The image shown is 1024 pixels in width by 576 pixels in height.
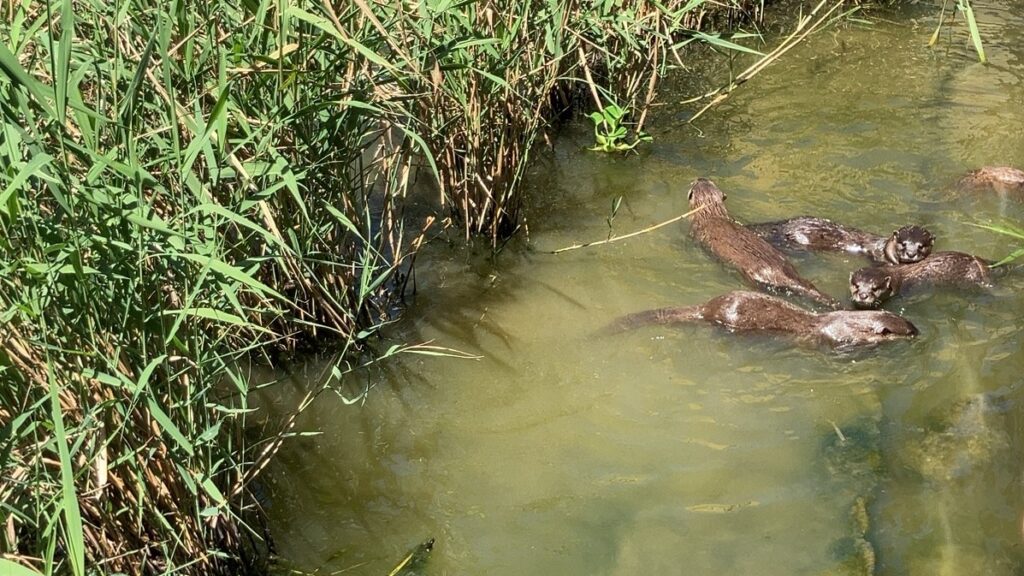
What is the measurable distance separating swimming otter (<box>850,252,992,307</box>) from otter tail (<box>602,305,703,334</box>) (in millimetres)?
851

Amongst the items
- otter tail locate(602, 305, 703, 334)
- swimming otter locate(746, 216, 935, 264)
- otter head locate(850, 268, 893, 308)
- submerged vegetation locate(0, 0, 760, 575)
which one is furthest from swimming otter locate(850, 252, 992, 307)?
submerged vegetation locate(0, 0, 760, 575)

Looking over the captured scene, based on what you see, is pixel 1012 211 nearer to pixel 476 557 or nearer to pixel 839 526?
pixel 839 526

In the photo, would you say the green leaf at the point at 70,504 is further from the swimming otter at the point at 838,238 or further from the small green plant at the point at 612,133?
the small green plant at the point at 612,133

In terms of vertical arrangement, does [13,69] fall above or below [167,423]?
above

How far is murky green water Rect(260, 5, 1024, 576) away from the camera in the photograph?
153 inches

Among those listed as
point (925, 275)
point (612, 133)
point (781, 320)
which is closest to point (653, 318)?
point (781, 320)

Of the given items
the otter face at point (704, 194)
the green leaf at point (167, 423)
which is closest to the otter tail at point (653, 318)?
the otter face at point (704, 194)

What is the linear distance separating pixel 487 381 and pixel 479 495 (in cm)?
77

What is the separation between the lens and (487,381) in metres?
4.84

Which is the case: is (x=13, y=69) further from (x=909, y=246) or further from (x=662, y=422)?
(x=909, y=246)

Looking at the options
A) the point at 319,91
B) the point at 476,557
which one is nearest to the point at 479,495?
the point at 476,557

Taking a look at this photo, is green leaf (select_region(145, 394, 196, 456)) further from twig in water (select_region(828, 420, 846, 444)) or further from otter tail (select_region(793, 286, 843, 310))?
otter tail (select_region(793, 286, 843, 310))

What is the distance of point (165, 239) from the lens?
10.6ft

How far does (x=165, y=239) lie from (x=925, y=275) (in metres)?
3.83
